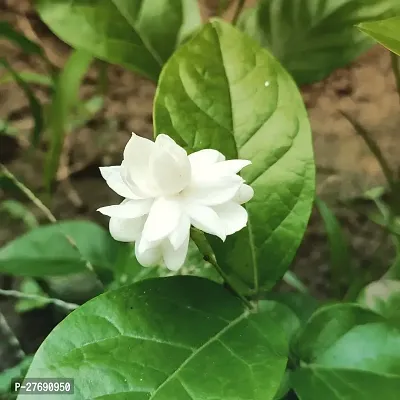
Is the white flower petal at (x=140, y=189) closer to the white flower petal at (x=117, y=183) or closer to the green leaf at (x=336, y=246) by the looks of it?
the white flower petal at (x=117, y=183)

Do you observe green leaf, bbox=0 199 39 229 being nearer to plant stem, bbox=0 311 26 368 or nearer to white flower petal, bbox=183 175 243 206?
plant stem, bbox=0 311 26 368

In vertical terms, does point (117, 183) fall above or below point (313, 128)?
above

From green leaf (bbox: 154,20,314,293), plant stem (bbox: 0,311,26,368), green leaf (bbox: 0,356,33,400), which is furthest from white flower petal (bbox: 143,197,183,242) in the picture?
plant stem (bbox: 0,311,26,368)

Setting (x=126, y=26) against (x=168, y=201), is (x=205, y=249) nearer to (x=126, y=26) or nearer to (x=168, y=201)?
(x=168, y=201)

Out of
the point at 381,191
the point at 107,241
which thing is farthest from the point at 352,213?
the point at 107,241

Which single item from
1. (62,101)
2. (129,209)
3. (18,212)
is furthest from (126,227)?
(18,212)

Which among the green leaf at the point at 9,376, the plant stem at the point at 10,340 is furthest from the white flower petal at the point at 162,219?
the plant stem at the point at 10,340
